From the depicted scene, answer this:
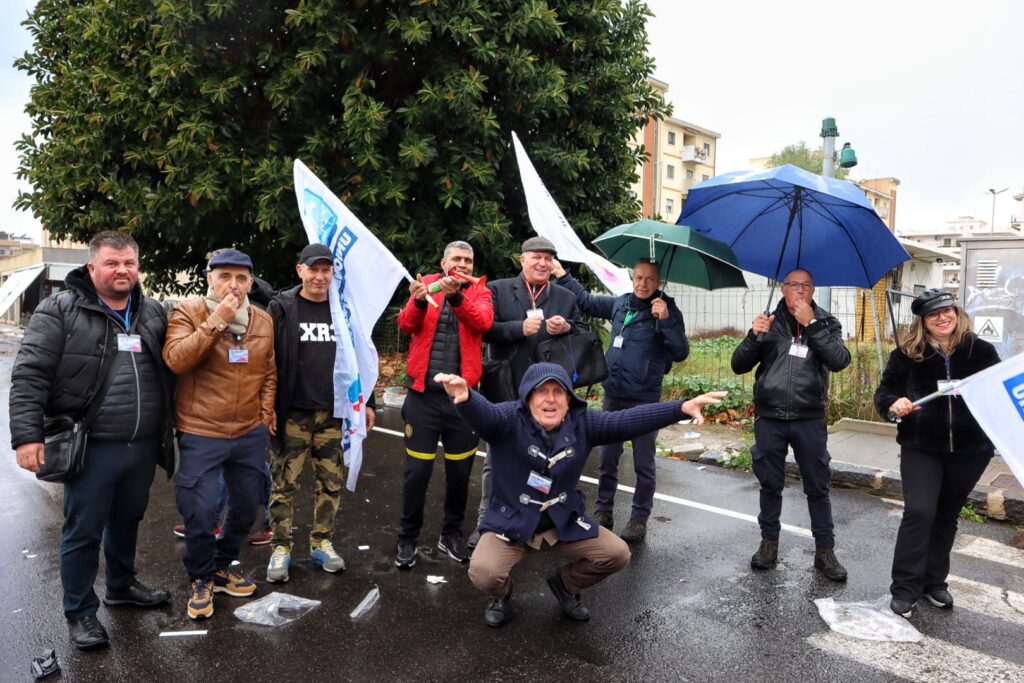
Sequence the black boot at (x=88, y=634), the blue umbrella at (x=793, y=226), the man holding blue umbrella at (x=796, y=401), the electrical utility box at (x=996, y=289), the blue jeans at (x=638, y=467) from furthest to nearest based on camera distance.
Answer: the electrical utility box at (x=996, y=289) < the blue jeans at (x=638, y=467) < the man holding blue umbrella at (x=796, y=401) < the blue umbrella at (x=793, y=226) < the black boot at (x=88, y=634)

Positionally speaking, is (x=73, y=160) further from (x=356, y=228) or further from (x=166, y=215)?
(x=356, y=228)

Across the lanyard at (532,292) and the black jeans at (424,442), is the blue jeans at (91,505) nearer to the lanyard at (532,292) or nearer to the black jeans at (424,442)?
the black jeans at (424,442)

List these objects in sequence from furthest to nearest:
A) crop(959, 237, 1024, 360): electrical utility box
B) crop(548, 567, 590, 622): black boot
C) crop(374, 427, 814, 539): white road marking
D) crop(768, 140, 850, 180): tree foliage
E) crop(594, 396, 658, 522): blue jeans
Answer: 1. crop(768, 140, 850, 180): tree foliage
2. crop(959, 237, 1024, 360): electrical utility box
3. crop(374, 427, 814, 539): white road marking
4. crop(594, 396, 658, 522): blue jeans
5. crop(548, 567, 590, 622): black boot

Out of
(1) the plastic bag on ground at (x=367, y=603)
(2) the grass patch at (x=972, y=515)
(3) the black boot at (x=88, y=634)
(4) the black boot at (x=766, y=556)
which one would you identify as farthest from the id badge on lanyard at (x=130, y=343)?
(2) the grass patch at (x=972, y=515)

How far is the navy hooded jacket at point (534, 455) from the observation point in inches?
147

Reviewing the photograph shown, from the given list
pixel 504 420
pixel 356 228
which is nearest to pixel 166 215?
pixel 356 228

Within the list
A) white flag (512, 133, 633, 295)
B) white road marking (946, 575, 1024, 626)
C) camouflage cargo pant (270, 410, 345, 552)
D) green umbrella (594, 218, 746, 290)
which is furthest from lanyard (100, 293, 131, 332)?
white road marking (946, 575, 1024, 626)

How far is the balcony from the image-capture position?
175 feet

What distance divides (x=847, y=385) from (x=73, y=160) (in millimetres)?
12593

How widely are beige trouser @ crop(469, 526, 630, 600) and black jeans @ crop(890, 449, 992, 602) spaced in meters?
1.64

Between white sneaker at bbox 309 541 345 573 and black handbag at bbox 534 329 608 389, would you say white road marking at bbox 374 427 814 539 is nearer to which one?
black handbag at bbox 534 329 608 389

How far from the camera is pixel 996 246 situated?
7.44 m

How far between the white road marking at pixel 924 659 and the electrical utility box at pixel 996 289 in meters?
4.86

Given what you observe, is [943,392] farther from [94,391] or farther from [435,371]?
[94,391]
